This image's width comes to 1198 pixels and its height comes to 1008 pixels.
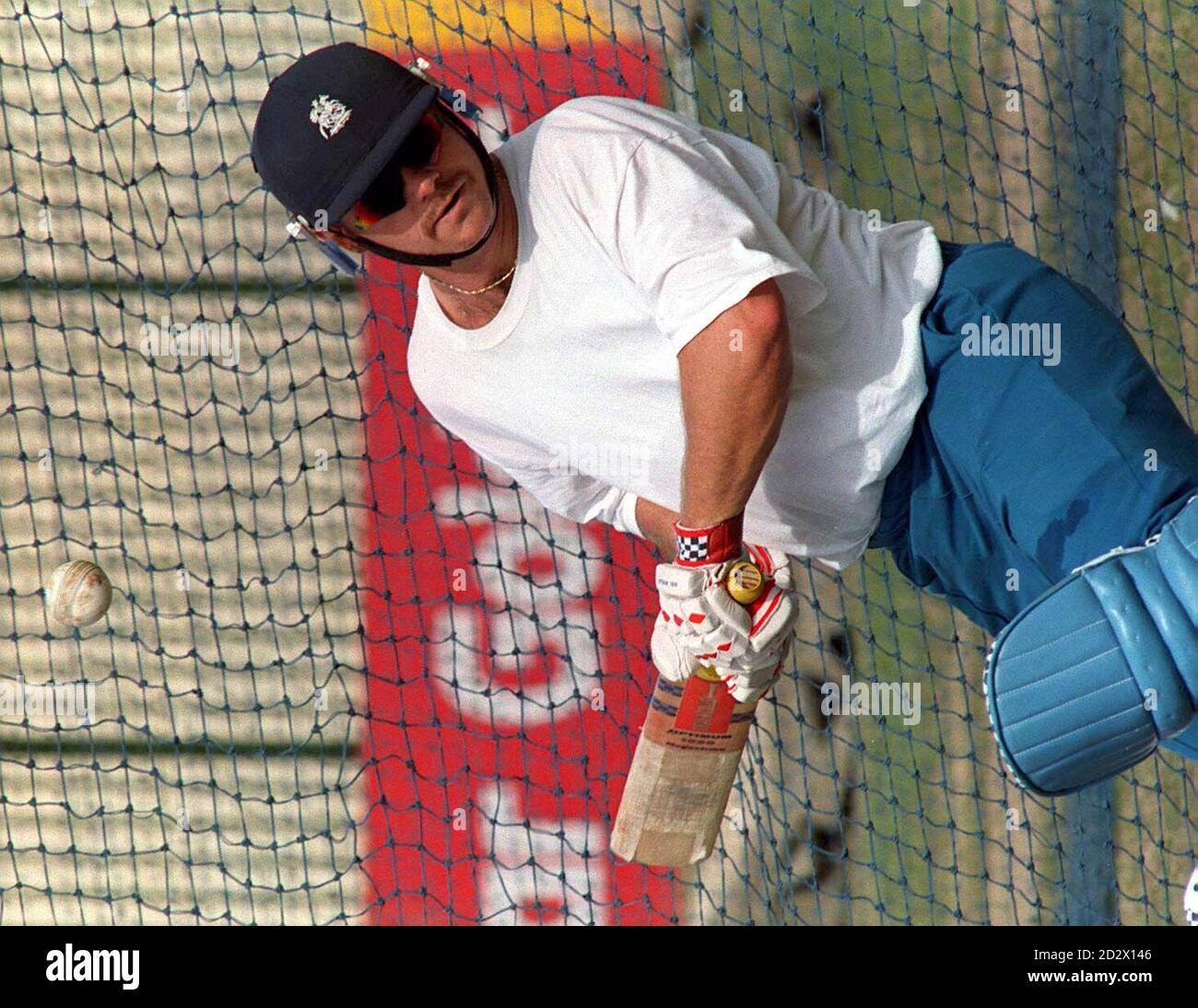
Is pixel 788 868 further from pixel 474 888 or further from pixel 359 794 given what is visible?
pixel 359 794

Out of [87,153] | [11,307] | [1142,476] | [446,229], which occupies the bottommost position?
[1142,476]

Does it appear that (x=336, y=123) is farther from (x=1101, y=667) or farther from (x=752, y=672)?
(x=1101, y=667)

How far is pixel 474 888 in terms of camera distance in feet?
8.85

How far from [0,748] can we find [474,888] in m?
1.04

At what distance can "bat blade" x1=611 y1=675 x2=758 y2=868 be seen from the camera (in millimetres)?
1521

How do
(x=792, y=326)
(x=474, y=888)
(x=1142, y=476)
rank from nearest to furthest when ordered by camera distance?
(x=1142, y=476)
(x=792, y=326)
(x=474, y=888)

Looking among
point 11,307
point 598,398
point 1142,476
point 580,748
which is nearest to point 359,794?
point 580,748

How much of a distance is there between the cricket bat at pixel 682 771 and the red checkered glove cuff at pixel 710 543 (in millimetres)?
166

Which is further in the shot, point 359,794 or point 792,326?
point 359,794

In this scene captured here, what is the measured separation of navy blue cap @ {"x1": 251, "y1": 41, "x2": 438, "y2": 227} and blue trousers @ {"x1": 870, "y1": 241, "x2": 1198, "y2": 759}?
0.56 meters
